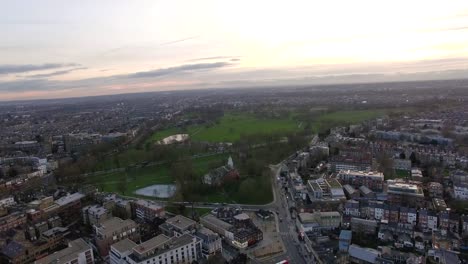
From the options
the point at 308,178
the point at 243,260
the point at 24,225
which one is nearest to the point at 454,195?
the point at 308,178

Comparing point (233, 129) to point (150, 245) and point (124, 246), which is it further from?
point (150, 245)

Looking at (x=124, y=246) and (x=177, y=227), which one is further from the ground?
(x=124, y=246)

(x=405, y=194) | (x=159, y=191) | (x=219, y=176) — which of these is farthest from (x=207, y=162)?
(x=405, y=194)

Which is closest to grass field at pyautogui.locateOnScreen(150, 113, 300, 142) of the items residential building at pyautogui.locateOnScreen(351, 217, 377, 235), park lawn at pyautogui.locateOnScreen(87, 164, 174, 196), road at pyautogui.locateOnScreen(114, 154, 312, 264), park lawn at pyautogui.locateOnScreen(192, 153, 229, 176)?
park lawn at pyautogui.locateOnScreen(192, 153, 229, 176)

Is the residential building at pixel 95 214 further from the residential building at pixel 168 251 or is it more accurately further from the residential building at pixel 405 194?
the residential building at pixel 405 194

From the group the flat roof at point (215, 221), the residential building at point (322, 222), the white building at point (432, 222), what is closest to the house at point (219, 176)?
the flat roof at point (215, 221)

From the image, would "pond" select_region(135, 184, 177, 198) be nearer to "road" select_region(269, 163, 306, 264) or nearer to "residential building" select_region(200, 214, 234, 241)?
"residential building" select_region(200, 214, 234, 241)
